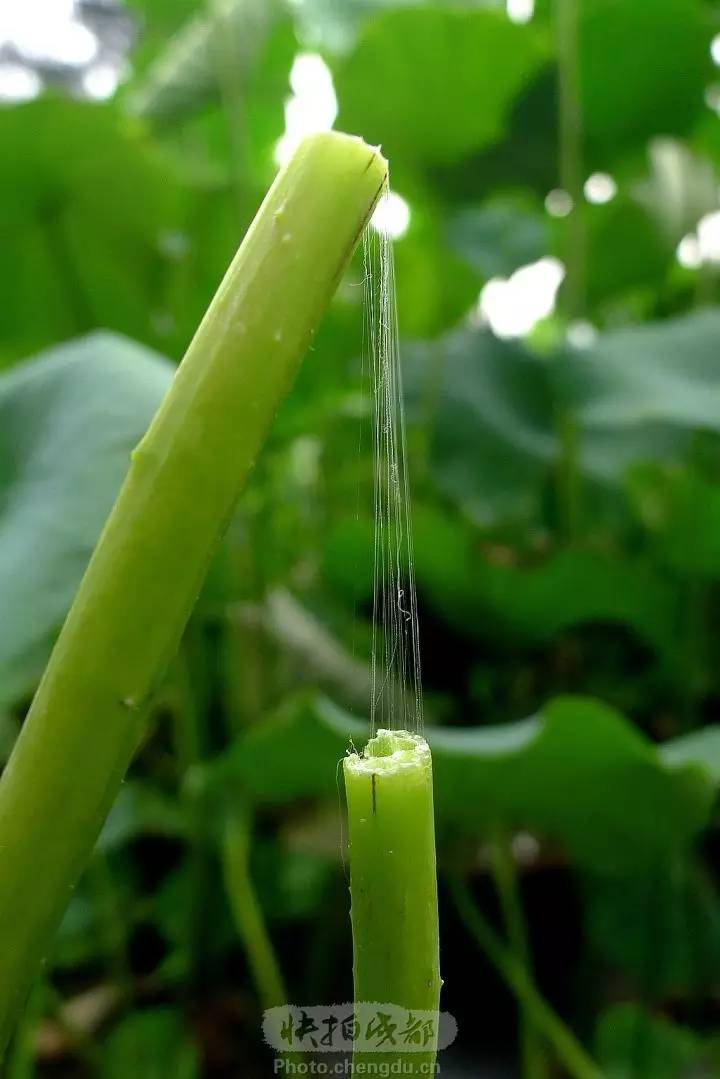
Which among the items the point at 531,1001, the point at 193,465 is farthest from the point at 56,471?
the point at 531,1001

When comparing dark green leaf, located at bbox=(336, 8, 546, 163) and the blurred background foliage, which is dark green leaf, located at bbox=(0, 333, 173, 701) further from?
dark green leaf, located at bbox=(336, 8, 546, 163)

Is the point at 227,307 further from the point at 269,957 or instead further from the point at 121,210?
the point at 121,210

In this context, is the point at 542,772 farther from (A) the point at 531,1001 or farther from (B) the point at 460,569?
(B) the point at 460,569

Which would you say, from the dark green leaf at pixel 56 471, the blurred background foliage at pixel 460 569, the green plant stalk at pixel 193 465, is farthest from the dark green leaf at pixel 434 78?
the green plant stalk at pixel 193 465

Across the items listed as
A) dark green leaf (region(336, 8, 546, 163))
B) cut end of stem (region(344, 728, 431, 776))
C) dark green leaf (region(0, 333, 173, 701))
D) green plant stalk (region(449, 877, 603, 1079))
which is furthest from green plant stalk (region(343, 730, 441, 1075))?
dark green leaf (region(336, 8, 546, 163))

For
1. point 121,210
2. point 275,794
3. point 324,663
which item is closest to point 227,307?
point 275,794

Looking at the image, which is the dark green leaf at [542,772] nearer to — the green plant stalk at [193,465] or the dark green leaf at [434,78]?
the green plant stalk at [193,465]
